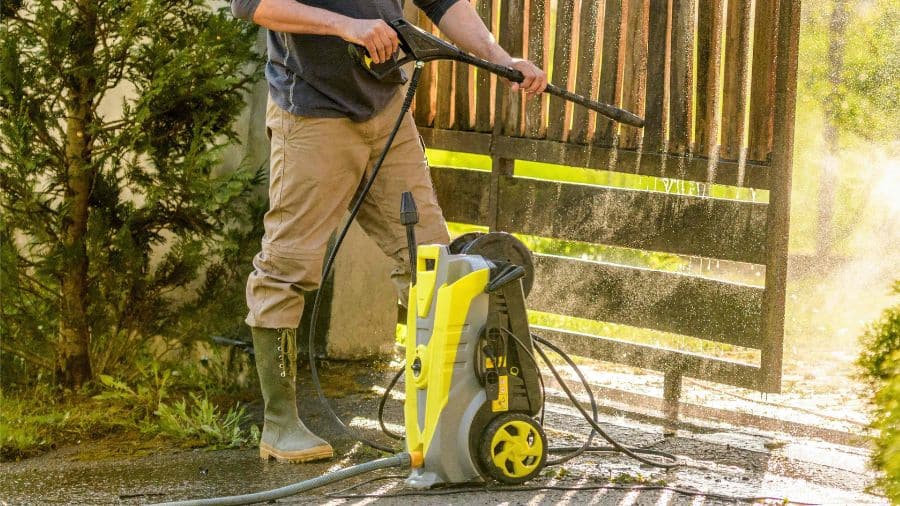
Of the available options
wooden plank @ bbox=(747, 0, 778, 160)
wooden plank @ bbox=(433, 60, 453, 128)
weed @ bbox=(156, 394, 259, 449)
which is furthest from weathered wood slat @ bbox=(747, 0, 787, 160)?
weed @ bbox=(156, 394, 259, 449)

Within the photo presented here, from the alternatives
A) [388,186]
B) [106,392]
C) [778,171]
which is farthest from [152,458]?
[778,171]

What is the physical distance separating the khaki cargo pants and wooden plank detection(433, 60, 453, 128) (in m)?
1.40

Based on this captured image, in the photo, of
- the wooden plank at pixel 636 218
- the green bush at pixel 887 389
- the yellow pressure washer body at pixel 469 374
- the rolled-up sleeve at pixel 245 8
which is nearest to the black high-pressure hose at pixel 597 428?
the yellow pressure washer body at pixel 469 374

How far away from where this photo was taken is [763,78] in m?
4.04

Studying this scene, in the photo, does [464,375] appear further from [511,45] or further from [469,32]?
[511,45]

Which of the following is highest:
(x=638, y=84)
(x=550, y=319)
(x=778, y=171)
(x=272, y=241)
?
(x=638, y=84)

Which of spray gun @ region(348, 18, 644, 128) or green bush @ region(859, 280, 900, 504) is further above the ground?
spray gun @ region(348, 18, 644, 128)

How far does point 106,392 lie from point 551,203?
78.6 inches

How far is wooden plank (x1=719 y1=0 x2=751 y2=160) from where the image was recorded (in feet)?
13.4

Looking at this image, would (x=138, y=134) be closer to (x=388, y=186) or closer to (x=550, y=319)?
(x=388, y=186)

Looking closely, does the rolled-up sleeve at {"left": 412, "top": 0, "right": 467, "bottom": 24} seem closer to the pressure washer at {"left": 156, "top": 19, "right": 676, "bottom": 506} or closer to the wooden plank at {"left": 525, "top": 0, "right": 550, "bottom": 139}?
the pressure washer at {"left": 156, "top": 19, "right": 676, "bottom": 506}

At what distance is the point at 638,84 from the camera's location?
4.36m

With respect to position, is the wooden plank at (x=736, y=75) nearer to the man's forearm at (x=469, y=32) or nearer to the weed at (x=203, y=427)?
the man's forearm at (x=469, y=32)

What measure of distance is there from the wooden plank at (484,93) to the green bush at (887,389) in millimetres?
2052
